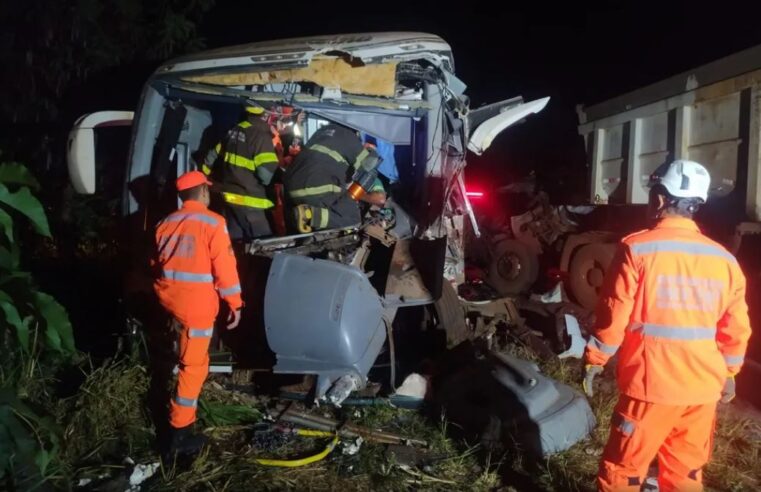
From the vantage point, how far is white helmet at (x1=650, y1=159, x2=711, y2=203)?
2289mm

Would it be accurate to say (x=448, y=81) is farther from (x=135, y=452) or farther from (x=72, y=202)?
(x=72, y=202)

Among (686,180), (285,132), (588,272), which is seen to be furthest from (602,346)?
(588,272)

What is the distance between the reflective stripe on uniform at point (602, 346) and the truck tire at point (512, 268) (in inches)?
176

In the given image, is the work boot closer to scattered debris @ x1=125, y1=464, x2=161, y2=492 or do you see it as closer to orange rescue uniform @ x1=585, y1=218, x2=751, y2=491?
scattered debris @ x1=125, y1=464, x2=161, y2=492

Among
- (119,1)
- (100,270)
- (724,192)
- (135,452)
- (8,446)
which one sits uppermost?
(119,1)

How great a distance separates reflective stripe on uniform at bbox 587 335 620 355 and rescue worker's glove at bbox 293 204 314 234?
211 centimetres

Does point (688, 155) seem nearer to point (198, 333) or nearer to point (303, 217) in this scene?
point (303, 217)

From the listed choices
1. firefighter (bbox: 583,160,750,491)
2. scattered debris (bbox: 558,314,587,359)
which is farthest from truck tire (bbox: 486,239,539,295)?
firefighter (bbox: 583,160,750,491)

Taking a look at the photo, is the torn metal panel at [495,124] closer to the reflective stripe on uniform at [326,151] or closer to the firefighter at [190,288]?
the reflective stripe on uniform at [326,151]

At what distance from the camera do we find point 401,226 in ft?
14.2

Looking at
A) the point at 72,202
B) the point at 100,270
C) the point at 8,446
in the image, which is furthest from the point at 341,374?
the point at 72,202

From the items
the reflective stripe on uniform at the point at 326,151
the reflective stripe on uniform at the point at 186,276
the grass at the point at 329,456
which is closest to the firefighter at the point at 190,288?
the reflective stripe on uniform at the point at 186,276

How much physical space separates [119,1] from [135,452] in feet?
19.9

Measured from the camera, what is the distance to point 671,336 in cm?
222
